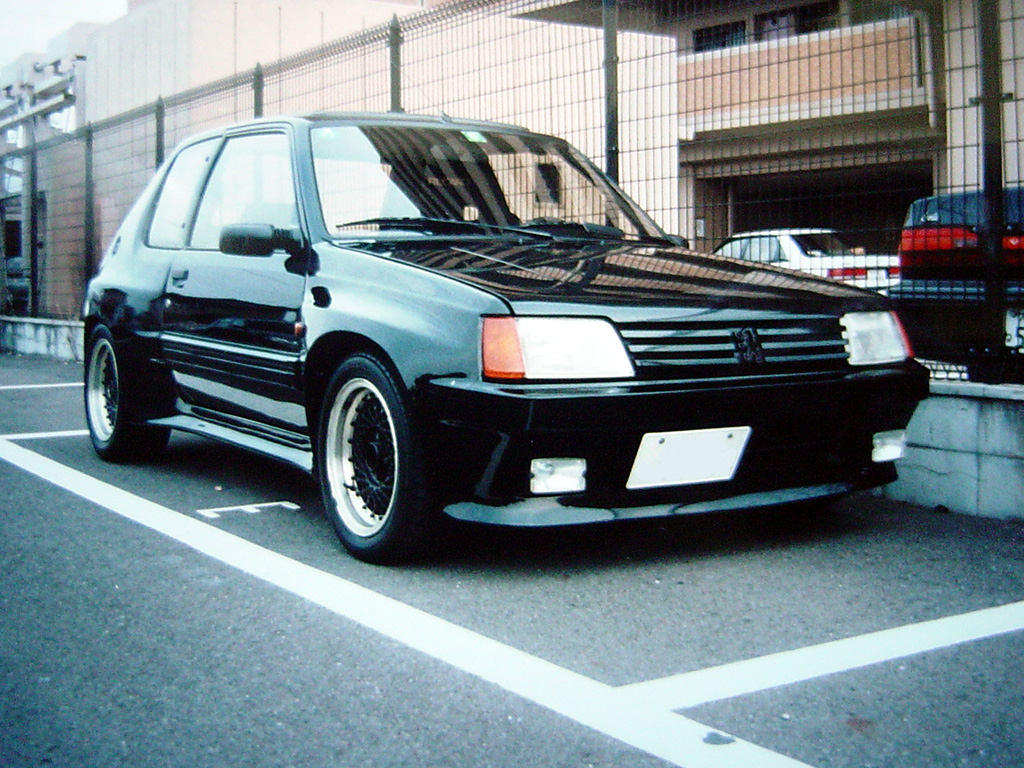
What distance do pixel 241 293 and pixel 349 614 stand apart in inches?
70.5

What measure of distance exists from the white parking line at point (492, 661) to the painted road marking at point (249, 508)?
0.11 meters

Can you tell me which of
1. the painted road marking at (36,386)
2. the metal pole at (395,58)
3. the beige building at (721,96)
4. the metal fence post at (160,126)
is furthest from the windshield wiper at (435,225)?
the metal fence post at (160,126)

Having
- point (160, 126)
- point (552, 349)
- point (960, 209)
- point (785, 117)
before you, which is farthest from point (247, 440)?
point (160, 126)

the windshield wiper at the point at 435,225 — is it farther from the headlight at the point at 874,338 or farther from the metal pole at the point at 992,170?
the metal pole at the point at 992,170

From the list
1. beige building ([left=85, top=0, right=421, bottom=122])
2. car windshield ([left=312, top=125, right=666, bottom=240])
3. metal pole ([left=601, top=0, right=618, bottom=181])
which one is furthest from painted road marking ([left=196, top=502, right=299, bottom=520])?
beige building ([left=85, top=0, right=421, bottom=122])

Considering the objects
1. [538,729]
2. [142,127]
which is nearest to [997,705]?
[538,729]

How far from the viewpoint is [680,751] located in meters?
2.44

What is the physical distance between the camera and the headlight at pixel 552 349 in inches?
138

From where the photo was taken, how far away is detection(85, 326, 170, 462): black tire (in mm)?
5797

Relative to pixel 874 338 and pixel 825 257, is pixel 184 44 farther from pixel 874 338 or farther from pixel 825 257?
pixel 874 338

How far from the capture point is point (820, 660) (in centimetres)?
303

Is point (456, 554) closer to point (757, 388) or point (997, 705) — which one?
point (757, 388)

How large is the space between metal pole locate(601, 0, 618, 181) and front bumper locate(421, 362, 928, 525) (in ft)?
10.3

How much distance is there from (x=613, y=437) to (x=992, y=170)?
258 centimetres
